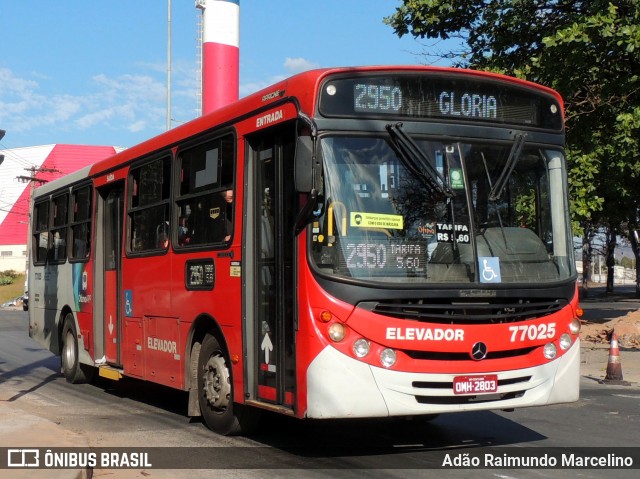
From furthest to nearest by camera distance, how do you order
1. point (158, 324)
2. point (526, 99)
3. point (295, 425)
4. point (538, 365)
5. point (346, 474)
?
point (158, 324) < point (295, 425) < point (526, 99) < point (538, 365) < point (346, 474)

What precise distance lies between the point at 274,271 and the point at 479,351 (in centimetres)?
198

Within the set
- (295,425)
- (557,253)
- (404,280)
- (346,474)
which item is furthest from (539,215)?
(295,425)

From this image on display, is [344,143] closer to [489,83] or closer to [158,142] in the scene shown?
[489,83]

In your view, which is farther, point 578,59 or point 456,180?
point 578,59

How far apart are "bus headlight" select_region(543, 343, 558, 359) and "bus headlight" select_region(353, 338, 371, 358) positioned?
1.78 meters

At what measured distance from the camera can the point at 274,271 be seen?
8117 millimetres

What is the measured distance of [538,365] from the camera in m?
7.91

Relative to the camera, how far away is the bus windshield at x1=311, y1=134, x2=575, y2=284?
740cm

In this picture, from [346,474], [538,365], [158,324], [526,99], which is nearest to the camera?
[346,474]

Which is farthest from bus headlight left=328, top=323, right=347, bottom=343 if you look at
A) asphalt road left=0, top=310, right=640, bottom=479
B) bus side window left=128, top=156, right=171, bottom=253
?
bus side window left=128, top=156, right=171, bottom=253

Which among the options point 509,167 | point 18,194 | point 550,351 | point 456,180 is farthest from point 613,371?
point 18,194

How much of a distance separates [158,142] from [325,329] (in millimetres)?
4719

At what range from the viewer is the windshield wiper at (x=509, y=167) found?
7852 mm

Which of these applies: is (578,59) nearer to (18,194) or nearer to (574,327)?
(574,327)
